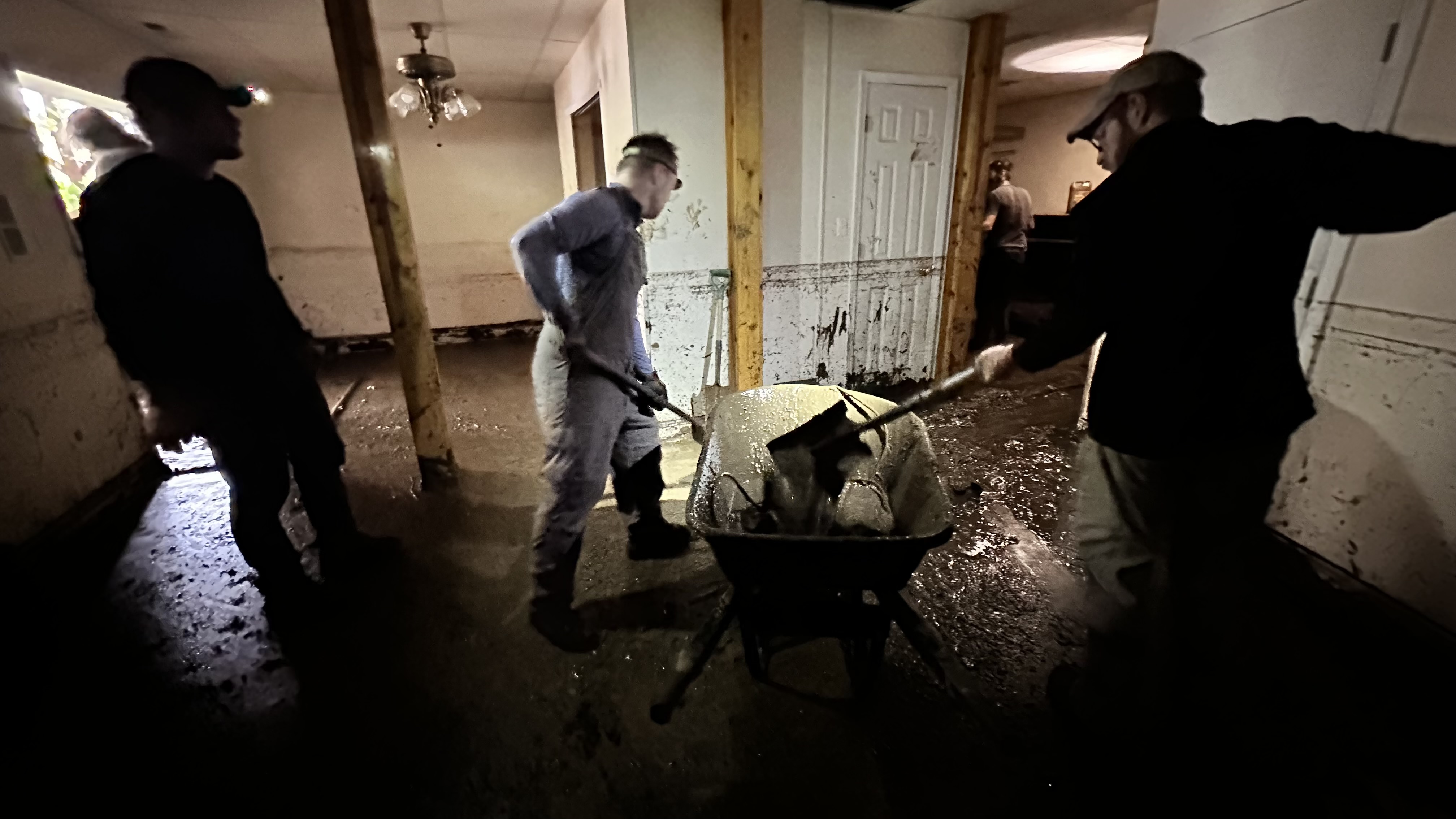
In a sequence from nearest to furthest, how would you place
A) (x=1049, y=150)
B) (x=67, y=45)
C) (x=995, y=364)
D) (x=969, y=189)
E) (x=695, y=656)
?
1. (x=695, y=656)
2. (x=995, y=364)
3. (x=67, y=45)
4. (x=969, y=189)
5. (x=1049, y=150)

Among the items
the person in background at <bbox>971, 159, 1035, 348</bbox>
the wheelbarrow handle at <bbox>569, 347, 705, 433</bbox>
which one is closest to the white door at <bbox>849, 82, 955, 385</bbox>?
the person in background at <bbox>971, 159, 1035, 348</bbox>

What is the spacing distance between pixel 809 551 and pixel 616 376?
3.35 feet

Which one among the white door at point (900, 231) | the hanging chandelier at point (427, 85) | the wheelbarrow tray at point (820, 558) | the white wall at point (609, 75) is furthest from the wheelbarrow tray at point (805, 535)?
the hanging chandelier at point (427, 85)

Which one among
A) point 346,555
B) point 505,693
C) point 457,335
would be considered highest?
point 457,335

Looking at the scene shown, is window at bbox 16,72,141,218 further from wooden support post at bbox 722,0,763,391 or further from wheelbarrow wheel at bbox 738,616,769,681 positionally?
wheelbarrow wheel at bbox 738,616,769,681

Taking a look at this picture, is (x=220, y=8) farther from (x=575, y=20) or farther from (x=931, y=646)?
(x=931, y=646)

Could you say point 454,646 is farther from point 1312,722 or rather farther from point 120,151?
point 1312,722

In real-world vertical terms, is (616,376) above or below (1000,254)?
below

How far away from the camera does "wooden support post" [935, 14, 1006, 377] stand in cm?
404

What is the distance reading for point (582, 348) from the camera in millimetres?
2049

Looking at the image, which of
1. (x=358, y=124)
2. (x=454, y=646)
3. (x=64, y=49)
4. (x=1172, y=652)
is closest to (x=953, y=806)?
(x=1172, y=652)

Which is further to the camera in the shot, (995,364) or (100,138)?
(100,138)

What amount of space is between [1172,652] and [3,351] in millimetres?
4702

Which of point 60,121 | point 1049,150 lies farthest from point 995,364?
point 1049,150
